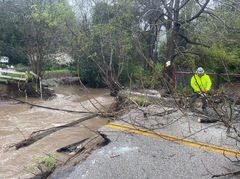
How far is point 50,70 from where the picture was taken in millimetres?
22906

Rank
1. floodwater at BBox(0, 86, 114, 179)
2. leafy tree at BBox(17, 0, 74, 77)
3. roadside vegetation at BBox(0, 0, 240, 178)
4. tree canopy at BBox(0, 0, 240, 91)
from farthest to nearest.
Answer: leafy tree at BBox(17, 0, 74, 77) → tree canopy at BBox(0, 0, 240, 91) → roadside vegetation at BBox(0, 0, 240, 178) → floodwater at BBox(0, 86, 114, 179)

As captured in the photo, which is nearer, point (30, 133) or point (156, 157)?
point (156, 157)

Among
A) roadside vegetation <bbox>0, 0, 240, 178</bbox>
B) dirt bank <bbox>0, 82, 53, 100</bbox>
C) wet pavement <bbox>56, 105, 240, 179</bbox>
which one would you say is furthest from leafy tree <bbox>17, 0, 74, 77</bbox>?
wet pavement <bbox>56, 105, 240, 179</bbox>

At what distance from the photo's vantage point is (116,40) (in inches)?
713

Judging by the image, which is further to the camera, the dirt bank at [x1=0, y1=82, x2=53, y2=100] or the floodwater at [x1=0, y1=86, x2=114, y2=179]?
the dirt bank at [x1=0, y1=82, x2=53, y2=100]

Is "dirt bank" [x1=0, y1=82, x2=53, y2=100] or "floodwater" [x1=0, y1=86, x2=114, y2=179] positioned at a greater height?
"dirt bank" [x1=0, y1=82, x2=53, y2=100]

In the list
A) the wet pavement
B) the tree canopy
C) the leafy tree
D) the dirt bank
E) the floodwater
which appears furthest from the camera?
the leafy tree

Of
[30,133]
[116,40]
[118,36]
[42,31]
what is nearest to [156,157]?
[30,133]

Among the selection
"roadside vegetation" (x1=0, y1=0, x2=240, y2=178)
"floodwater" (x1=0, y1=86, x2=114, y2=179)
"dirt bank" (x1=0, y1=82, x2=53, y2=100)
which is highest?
"roadside vegetation" (x1=0, y1=0, x2=240, y2=178)

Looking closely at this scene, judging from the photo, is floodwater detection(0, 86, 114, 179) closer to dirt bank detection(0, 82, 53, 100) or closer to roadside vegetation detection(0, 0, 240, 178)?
dirt bank detection(0, 82, 53, 100)

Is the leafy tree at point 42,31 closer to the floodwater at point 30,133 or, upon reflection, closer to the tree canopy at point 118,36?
the tree canopy at point 118,36

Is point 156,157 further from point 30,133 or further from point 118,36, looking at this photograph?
point 118,36

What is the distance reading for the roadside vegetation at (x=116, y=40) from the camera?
1310 cm

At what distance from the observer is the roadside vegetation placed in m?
13.1
